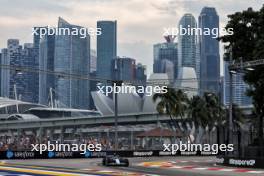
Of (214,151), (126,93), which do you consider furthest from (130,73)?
(214,151)

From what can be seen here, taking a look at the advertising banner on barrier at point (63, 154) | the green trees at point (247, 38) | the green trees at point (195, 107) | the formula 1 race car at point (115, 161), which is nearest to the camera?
the formula 1 race car at point (115, 161)

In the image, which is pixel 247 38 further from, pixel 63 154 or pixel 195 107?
pixel 195 107

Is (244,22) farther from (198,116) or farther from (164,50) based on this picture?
(164,50)

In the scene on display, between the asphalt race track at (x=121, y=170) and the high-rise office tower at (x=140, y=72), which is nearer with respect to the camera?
the asphalt race track at (x=121, y=170)

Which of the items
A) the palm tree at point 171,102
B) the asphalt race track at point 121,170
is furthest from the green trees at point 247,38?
the palm tree at point 171,102

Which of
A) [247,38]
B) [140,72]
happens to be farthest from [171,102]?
[140,72]

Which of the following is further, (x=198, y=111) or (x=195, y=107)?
(x=195, y=107)

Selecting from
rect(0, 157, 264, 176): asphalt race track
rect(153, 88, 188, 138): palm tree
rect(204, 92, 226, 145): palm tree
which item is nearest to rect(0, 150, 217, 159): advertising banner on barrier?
rect(0, 157, 264, 176): asphalt race track

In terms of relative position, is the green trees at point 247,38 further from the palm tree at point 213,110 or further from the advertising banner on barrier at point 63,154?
the palm tree at point 213,110

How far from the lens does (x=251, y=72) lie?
4688 centimetres

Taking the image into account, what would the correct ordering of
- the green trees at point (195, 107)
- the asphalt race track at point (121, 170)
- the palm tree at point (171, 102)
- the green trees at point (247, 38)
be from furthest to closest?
the green trees at point (195, 107)
the palm tree at point (171, 102)
the green trees at point (247, 38)
the asphalt race track at point (121, 170)

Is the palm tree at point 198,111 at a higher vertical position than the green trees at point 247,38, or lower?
lower

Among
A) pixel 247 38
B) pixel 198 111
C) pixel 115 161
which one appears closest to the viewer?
pixel 115 161

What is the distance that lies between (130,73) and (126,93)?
257 inches
